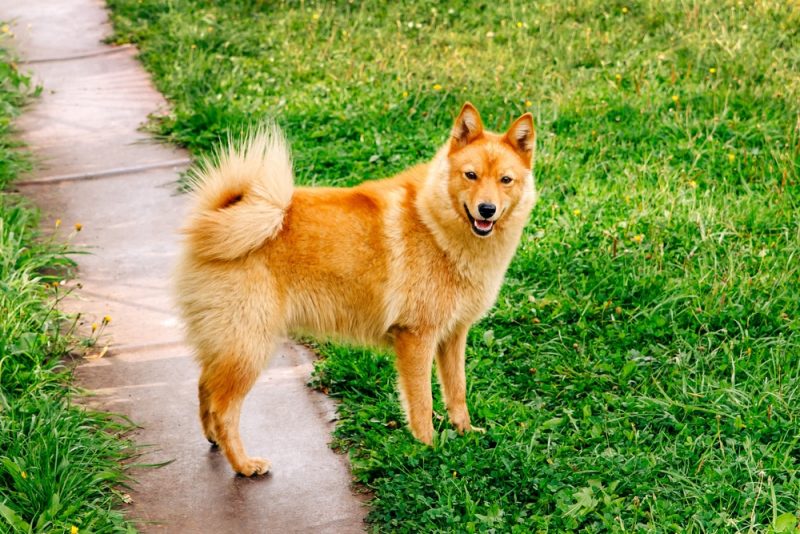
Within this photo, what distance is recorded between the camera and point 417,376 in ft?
14.2

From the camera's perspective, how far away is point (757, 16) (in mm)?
8742

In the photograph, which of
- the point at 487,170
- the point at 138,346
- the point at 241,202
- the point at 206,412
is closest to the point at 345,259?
the point at 241,202

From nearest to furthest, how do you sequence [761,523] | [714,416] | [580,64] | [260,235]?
→ [761,523], [260,235], [714,416], [580,64]

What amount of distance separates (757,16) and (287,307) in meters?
6.64

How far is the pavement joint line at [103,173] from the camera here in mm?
7098

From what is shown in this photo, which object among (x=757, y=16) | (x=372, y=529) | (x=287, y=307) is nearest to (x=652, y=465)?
(x=372, y=529)

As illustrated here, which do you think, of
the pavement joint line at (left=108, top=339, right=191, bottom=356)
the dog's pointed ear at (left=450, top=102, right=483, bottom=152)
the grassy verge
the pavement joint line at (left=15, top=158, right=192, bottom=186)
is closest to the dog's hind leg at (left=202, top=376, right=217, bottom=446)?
the grassy verge

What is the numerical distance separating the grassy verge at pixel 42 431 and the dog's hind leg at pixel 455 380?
1.63 metres

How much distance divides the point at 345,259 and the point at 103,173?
12.5ft

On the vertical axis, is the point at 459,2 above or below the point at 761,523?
above

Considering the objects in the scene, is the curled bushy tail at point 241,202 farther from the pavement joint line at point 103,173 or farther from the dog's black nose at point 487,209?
the pavement joint line at point 103,173

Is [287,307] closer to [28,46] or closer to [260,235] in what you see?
[260,235]

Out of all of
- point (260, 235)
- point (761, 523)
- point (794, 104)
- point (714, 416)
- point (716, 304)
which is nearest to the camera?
point (761, 523)

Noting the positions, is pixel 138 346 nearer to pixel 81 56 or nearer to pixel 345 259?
pixel 345 259
